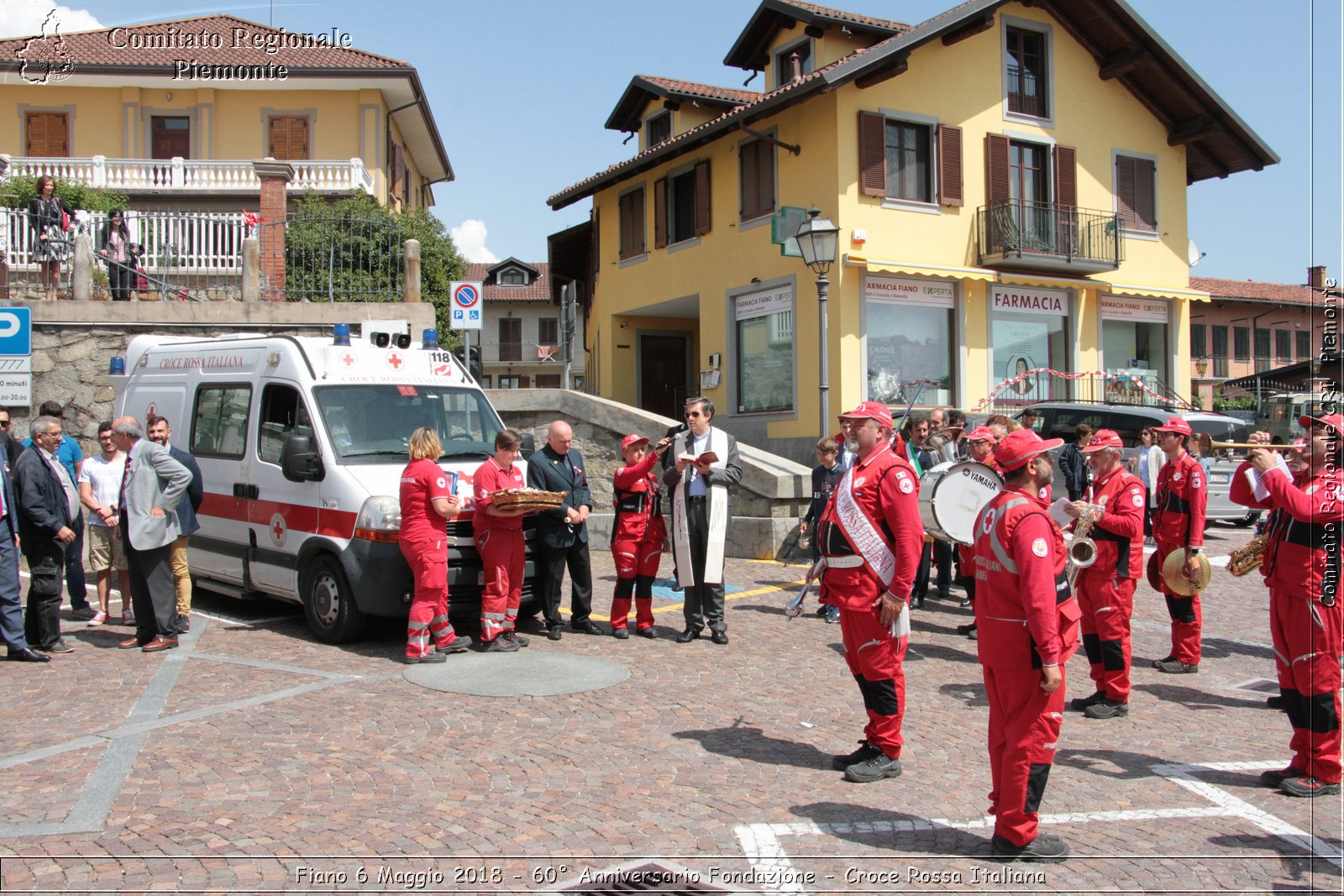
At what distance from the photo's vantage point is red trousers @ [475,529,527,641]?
26.5 feet

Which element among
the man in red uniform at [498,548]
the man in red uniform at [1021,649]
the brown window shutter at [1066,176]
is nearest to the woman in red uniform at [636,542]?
the man in red uniform at [498,548]

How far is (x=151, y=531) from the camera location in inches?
315

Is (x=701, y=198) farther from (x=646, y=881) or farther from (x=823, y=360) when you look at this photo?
(x=646, y=881)

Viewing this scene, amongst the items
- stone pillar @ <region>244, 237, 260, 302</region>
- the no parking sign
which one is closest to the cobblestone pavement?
the no parking sign

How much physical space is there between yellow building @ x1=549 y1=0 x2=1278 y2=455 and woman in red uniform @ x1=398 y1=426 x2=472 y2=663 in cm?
1207

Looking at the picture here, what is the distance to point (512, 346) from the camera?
58844 mm

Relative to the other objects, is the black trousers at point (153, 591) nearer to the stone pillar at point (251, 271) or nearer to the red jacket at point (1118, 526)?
the red jacket at point (1118, 526)

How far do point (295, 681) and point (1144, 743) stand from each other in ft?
18.2

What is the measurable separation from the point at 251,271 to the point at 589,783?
11777 mm

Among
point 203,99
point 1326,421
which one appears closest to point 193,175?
point 203,99

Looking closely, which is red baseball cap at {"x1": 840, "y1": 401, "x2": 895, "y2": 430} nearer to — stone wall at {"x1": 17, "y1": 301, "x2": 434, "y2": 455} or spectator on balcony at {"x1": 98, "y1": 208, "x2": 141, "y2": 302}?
stone wall at {"x1": 17, "y1": 301, "x2": 434, "y2": 455}

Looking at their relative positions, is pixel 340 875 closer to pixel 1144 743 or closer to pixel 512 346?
pixel 1144 743

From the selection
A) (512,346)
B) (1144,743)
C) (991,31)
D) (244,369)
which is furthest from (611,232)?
(512,346)

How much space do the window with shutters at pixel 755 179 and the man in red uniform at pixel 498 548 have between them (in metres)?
14.3
